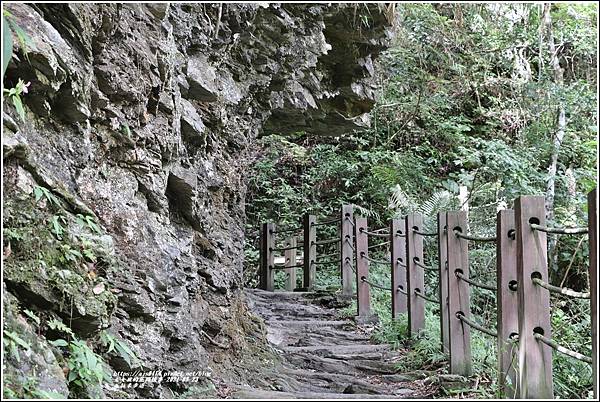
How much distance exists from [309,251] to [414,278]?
3.66 metres

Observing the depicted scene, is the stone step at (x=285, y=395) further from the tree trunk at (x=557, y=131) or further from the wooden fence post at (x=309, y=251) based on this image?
the tree trunk at (x=557, y=131)

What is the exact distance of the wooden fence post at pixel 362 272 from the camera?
652cm

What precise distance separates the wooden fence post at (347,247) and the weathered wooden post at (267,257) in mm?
1893

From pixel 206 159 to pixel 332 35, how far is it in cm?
229

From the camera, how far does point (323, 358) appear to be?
5152 mm

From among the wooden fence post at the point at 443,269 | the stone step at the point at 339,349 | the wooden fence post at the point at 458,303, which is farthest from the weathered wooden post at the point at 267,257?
the wooden fence post at the point at 458,303

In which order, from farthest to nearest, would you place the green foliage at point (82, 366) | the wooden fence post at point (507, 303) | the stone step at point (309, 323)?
the stone step at point (309, 323) < the wooden fence post at point (507, 303) < the green foliage at point (82, 366)

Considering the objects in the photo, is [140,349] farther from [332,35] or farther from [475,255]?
[475,255]

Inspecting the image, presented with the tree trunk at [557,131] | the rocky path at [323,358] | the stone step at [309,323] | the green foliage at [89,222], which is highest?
the tree trunk at [557,131]

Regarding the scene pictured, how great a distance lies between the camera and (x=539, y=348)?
268cm

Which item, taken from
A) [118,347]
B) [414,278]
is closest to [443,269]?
[414,278]

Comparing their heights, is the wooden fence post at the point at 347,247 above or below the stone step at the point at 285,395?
above

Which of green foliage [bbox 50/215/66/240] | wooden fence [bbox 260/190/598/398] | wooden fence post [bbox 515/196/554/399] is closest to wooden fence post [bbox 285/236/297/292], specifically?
wooden fence [bbox 260/190/598/398]

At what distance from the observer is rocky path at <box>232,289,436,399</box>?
3.89m
